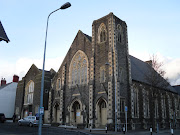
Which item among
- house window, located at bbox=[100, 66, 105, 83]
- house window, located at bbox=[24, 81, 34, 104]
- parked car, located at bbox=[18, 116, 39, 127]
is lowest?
parked car, located at bbox=[18, 116, 39, 127]

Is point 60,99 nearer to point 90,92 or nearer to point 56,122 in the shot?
point 56,122

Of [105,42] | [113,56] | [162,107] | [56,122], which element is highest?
[105,42]

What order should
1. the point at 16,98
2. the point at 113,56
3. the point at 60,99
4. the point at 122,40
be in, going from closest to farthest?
the point at 113,56 < the point at 122,40 < the point at 60,99 < the point at 16,98

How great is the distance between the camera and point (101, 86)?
29.7m

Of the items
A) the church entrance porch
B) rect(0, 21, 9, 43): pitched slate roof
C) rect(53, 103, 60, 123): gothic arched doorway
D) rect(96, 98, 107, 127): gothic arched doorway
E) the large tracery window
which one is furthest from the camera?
rect(53, 103, 60, 123): gothic arched doorway

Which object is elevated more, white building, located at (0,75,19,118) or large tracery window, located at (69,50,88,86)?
large tracery window, located at (69,50,88,86)

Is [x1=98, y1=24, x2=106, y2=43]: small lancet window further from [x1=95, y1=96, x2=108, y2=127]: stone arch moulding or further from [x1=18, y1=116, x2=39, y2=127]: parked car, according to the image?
[x1=18, y1=116, x2=39, y2=127]: parked car

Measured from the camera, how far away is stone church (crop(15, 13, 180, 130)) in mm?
28750

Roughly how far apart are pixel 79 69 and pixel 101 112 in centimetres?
895

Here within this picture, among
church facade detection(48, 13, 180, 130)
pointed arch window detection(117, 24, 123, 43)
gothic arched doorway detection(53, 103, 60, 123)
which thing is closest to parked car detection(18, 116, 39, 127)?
church facade detection(48, 13, 180, 130)

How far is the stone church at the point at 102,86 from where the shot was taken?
28750mm

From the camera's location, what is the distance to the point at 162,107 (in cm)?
4131

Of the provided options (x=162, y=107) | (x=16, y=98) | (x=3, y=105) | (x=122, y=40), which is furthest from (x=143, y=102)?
(x=3, y=105)

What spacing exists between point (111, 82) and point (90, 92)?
4.14 m
